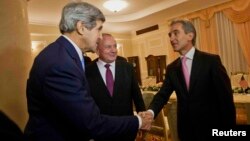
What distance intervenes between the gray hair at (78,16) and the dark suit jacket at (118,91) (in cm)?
90

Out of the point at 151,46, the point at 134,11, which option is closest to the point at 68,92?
the point at 134,11

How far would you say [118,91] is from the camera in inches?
84.7

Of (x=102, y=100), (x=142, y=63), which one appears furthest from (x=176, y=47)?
(x=142, y=63)

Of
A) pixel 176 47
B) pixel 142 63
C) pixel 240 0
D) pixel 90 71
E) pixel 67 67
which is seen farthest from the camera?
pixel 142 63

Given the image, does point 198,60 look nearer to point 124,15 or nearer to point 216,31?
point 216,31

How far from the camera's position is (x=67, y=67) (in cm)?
118

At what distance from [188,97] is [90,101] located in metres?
0.95

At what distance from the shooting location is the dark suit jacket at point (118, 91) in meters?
2.12

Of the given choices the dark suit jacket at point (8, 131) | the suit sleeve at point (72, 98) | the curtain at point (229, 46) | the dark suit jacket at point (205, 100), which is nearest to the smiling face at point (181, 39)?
the dark suit jacket at point (205, 100)

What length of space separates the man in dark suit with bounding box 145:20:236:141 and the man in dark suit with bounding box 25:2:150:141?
0.66 meters

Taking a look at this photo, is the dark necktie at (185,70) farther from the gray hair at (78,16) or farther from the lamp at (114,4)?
the lamp at (114,4)

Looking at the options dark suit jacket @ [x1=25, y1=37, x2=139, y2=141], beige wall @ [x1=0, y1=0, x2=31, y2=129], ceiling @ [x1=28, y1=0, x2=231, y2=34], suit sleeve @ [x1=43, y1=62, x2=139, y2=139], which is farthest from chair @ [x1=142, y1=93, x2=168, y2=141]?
ceiling @ [x1=28, y1=0, x2=231, y2=34]

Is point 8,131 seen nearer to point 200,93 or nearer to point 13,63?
point 13,63

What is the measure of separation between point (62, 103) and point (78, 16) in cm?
45
